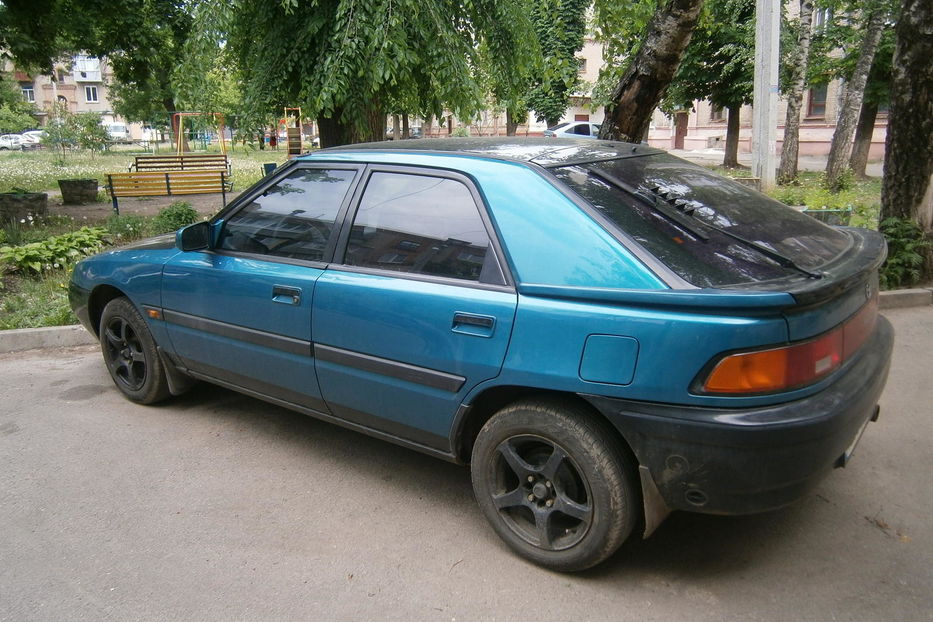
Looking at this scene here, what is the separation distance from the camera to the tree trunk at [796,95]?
17.4m

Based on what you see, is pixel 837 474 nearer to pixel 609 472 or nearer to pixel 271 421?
pixel 609 472

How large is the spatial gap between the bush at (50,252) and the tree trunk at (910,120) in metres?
8.39

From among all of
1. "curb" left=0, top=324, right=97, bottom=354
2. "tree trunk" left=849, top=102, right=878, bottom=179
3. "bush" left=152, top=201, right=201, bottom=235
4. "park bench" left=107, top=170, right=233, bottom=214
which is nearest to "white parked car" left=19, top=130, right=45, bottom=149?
"park bench" left=107, top=170, right=233, bottom=214

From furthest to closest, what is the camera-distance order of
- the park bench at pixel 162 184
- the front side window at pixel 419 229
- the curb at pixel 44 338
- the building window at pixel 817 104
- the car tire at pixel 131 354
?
the building window at pixel 817 104 → the park bench at pixel 162 184 → the curb at pixel 44 338 → the car tire at pixel 131 354 → the front side window at pixel 419 229

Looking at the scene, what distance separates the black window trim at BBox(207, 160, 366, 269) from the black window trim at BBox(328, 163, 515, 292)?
0.08 ft

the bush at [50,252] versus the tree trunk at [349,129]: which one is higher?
the tree trunk at [349,129]

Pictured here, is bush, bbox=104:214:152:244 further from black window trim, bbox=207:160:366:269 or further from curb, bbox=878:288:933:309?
curb, bbox=878:288:933:309

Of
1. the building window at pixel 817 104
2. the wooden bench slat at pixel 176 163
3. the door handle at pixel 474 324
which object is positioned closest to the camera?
the door handle at pixel 474 324

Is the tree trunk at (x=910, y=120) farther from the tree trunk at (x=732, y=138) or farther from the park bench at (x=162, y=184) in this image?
the tree trunk at (x=732, y=138)

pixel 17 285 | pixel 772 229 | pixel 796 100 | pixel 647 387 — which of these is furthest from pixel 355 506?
pixel 796 100

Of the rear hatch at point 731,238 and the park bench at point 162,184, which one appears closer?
the rear hatch at point 731,238

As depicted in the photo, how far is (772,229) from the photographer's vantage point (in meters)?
3.09

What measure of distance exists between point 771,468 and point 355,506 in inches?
76.2

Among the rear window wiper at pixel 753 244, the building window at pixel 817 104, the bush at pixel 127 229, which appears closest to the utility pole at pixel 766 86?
the bush at pixel 127 229
